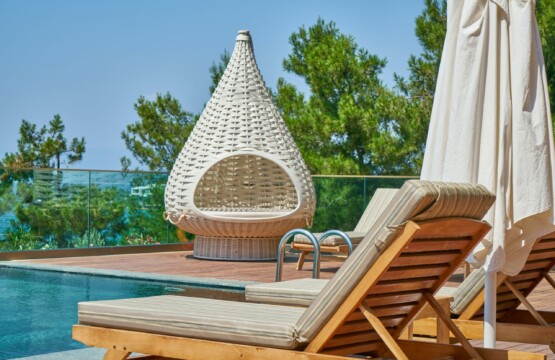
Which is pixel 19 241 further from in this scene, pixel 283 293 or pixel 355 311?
pixel 355 311

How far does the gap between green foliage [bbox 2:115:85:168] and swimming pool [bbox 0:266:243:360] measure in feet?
118

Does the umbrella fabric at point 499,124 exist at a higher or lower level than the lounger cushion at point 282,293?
higher

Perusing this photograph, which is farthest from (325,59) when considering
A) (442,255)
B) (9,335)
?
(442,255)

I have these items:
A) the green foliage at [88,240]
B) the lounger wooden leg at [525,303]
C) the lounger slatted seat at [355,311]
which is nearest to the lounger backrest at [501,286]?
the lounger wooden leg at [525,303]

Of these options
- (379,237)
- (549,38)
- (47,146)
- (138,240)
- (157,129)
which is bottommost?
(138,240)

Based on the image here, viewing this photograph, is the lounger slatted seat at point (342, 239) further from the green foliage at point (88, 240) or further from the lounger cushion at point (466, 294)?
the lounger cushion at point (466, 294)

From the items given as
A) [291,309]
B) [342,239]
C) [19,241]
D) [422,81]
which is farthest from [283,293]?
[422,81]

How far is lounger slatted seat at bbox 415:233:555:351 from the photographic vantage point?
4.44 meters

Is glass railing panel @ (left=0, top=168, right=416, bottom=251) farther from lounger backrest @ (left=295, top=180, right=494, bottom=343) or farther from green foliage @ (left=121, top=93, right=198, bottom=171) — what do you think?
green foliage @ (left=121, top=93, right=198, bottom=171)

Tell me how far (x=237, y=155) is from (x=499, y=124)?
23.7 feet

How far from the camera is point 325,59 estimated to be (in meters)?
27.5

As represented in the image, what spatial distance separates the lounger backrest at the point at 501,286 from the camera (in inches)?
185

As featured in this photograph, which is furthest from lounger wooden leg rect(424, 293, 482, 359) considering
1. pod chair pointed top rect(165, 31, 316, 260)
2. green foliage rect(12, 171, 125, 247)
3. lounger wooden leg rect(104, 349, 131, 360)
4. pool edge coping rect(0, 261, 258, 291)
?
green foliage rect(12, 171, 125, 247)

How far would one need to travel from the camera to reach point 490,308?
4.27 metres
